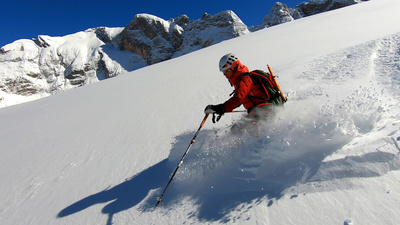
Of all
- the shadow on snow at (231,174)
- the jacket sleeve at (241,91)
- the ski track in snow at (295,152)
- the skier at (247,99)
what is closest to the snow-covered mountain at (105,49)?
the ski track in snow at (295,152)

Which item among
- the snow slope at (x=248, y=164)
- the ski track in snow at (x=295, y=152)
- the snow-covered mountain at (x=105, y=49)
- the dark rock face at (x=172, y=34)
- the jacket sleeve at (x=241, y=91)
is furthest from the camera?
the dark rock face at (x=172, y=34)

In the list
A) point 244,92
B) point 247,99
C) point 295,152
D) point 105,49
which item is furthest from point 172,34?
point 295,152

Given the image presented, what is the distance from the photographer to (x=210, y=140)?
3.64m

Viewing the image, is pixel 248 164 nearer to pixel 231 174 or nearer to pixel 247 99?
pixel 231 174

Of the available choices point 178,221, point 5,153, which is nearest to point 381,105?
point 178,221

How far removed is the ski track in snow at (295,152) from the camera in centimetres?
221

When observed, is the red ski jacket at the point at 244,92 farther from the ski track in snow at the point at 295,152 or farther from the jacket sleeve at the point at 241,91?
the ski track in snow at the point at 295,152

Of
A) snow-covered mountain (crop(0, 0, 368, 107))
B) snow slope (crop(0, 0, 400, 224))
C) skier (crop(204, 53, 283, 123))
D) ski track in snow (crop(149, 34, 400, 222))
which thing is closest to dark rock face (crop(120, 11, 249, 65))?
snow-covered mountain (crop(0, 0, 368, 107))

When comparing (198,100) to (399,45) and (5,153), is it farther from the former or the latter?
(5,153)

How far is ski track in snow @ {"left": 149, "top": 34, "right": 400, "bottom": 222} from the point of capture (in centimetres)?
221

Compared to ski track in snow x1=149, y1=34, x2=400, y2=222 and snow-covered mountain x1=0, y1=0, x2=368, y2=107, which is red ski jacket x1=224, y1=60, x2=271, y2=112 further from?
snow-covered mountain x1=0, y1=0, x2=368, y2=107

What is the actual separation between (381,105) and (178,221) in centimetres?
310

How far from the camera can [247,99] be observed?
3.50 meters

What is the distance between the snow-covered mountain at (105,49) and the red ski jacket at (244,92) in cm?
10341
